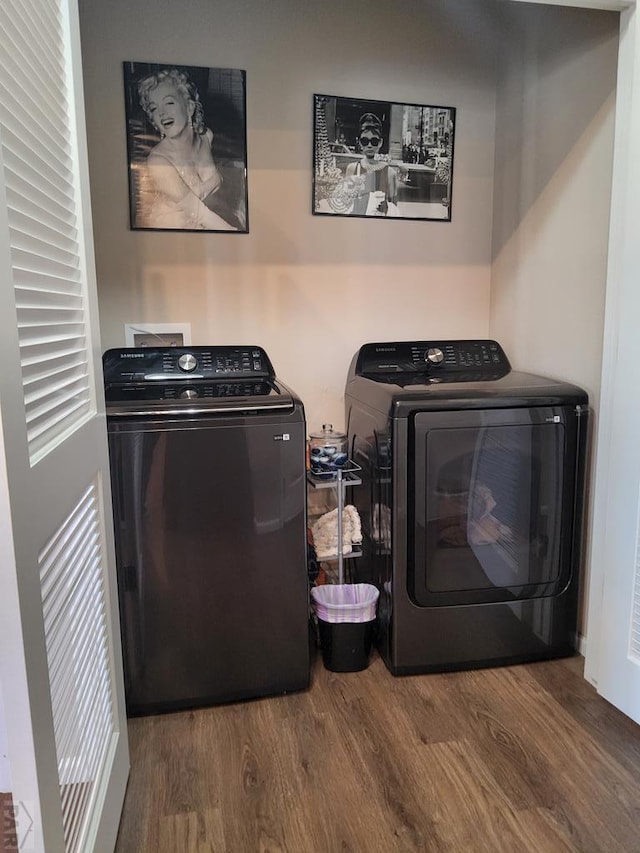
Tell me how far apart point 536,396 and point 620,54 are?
3.19 feet

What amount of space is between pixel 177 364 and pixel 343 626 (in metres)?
1.07

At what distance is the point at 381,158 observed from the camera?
8.04 feet

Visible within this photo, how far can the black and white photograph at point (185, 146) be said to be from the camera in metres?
2.21

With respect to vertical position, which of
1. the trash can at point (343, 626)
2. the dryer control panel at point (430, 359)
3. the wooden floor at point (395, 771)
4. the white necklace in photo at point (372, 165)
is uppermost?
the white necklace in photo at point (372, 165)

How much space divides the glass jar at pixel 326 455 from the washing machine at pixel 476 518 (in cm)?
13

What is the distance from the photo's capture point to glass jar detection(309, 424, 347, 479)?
216cm

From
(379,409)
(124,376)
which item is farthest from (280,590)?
(124,376)

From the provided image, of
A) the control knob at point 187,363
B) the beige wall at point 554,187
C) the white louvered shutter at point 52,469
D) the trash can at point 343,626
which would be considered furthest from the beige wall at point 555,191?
the white louvered shutter at point 52,469

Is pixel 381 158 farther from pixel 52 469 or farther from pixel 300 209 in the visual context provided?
pixel 52 469

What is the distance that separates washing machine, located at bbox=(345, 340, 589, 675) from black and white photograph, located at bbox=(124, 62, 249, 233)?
0.95 m

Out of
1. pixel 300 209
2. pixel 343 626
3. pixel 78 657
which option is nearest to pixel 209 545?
pixel 343 626

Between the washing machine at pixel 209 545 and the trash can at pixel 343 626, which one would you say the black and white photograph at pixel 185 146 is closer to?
the washing machine at pixel 209 545

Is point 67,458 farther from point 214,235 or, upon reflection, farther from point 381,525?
point 214,235

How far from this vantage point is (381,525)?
2.10m
